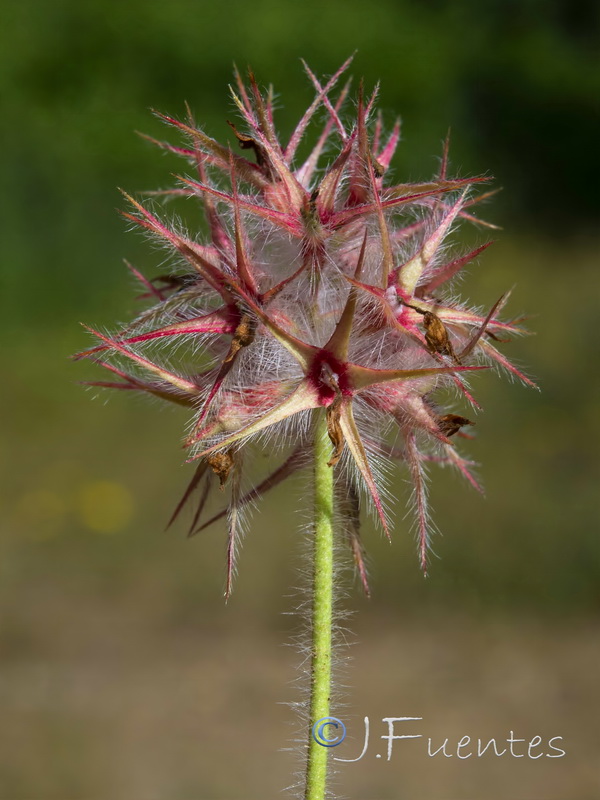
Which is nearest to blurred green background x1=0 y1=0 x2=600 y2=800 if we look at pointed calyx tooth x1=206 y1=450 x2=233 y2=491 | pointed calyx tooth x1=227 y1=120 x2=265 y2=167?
pointed calyx tooth x1=227 y1=120 x2=265 y2=167

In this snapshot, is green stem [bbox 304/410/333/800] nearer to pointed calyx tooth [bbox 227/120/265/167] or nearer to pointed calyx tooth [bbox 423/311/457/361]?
pointed calyx tooth [bbox 423/311/457/361]

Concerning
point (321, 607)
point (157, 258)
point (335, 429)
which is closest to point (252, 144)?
point (335, 429)

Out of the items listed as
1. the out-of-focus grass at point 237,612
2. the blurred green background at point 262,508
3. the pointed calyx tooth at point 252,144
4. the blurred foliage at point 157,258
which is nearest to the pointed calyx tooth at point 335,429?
the pointed calyx tooth at point 252,144

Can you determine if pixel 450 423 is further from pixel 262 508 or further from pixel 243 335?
pixel 262 508

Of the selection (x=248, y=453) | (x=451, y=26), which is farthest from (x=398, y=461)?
(x=451, y=26)

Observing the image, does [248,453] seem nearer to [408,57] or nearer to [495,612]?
[495,612]
